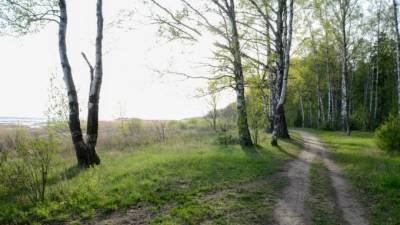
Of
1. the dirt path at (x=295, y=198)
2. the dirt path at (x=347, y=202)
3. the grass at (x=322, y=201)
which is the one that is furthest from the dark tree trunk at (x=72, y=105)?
the dirt path at (x=347, y=202)

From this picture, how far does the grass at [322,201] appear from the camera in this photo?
6.04 m

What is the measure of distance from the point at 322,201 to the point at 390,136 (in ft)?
26.6

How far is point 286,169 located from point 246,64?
295 inches

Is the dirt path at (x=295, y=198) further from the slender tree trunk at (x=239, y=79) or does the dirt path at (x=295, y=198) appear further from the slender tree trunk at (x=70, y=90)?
the slender tree trunk at (x=70, y=90)

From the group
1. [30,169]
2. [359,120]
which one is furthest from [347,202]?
[359,120]

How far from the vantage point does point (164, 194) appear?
24.5 feet

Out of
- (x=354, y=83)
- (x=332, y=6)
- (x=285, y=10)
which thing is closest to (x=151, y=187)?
(x=285, y=10)

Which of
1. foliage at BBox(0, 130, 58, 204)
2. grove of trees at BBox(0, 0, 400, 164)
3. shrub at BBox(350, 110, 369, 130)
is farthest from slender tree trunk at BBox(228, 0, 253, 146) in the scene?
shrub at BBox(350, 110, 369, 130)

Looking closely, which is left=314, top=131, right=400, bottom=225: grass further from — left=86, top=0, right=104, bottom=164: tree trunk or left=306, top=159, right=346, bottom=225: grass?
left=86, top=0, right=104, bottom=164: tree trunk

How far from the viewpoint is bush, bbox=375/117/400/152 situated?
13.1 m

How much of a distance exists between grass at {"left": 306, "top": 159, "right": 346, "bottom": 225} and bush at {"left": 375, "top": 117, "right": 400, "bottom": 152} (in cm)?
476

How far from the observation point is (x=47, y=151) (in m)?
7.15

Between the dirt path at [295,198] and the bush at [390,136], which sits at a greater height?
the bush at [390,136]

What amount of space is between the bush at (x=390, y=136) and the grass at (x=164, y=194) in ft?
19.0
